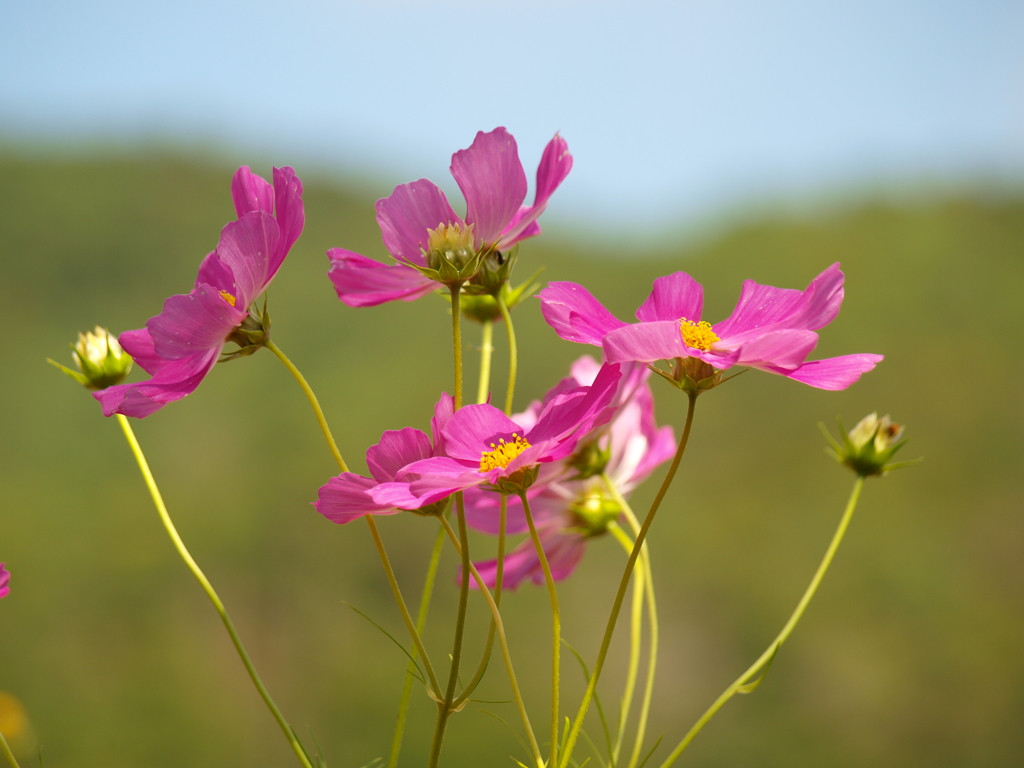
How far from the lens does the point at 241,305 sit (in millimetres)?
283

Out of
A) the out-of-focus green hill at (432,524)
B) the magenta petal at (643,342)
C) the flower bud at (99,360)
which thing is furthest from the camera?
the out-of-focus green hill at (432,524)

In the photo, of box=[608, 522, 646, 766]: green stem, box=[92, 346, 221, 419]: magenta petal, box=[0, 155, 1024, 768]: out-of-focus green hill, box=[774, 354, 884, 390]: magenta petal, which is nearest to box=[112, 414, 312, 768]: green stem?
box=[92, 346, 221, 419]: magenta petal

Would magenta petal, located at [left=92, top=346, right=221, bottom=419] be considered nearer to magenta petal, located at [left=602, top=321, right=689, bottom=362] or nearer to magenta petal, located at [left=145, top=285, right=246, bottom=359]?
magenta petal, located at [left=145, top=285, right=246, bottom=359]

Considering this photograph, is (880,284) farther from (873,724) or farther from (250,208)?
(250,208)

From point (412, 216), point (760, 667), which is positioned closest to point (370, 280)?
point (412, 216)

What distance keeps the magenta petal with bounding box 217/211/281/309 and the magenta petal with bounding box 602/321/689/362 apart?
14cm

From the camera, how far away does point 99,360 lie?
0.40 m

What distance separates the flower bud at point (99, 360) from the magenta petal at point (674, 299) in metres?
0.28

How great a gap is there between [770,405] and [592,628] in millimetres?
4671

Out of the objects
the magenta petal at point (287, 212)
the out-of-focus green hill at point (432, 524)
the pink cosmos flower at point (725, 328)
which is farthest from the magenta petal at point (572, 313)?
the out-of-focus green hill at point (432, 524)

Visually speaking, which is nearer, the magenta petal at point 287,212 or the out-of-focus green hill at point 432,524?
the magenta petal at point 287,212

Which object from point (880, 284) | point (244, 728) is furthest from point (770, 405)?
point (244, 728)

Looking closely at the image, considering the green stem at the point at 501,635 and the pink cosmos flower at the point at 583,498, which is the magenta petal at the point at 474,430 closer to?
the green stem at the point at 501,635

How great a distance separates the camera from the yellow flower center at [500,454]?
0.27 m
